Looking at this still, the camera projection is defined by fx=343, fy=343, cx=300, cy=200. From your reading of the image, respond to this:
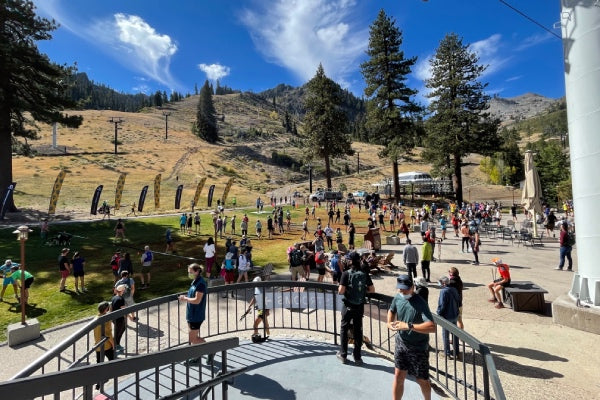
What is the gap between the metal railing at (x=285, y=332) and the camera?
14.8 ft

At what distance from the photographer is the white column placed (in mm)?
8344

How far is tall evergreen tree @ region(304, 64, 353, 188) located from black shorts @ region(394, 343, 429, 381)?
44242 millimetres

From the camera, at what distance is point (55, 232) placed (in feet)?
81.8

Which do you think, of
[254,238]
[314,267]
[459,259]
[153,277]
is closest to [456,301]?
[314,267]

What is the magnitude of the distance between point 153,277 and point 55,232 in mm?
15014

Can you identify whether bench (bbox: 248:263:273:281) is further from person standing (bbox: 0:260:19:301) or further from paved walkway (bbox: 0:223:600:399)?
person standing (bbox: 0:260:19:301)

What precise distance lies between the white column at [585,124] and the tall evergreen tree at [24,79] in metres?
31.6

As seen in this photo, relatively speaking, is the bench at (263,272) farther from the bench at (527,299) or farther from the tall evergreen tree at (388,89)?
the tall evergreen tree at (388,89)

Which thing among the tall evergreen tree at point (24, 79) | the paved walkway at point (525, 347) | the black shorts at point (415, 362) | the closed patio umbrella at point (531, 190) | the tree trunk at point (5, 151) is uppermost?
the tall evergreen tree at point (24, 79)

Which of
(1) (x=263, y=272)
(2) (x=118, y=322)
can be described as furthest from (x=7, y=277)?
(1) (x=263, y=272)

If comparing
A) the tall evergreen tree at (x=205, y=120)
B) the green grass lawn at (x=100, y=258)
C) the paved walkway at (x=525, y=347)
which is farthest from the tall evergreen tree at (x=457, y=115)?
the tall evergreen tree at (x=205, y=120)

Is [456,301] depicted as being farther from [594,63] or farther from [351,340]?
[594,63]

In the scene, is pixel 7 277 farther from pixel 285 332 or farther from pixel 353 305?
pixel 353 305

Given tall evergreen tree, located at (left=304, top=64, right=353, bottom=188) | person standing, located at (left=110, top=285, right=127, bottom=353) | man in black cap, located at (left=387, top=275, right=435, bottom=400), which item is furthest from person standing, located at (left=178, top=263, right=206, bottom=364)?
tall evergreen tree, located at (left=304, top=64, right=353, bottom=188)
